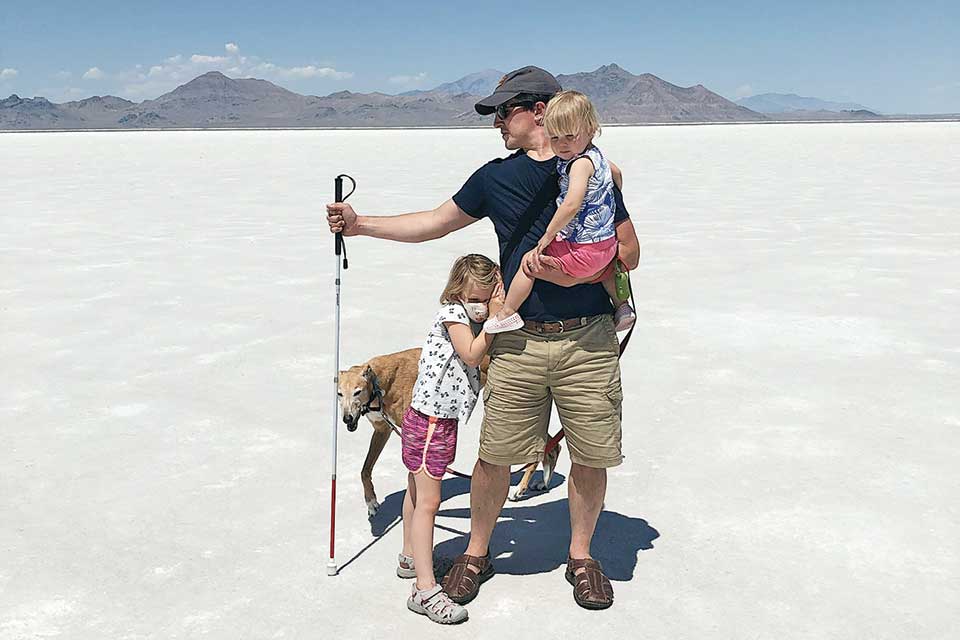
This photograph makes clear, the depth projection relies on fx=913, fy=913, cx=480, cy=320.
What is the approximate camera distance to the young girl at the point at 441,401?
4.31 meters

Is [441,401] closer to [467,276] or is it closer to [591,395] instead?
[467,276]

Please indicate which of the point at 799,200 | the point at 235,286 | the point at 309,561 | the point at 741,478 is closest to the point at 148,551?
the point at 309,561

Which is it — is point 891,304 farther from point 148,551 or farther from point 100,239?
point 100,239

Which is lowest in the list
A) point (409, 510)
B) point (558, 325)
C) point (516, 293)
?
point (409, 510)

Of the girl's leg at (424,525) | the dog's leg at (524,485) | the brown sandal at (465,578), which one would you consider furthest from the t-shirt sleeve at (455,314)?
the dog's leg at (524,485)

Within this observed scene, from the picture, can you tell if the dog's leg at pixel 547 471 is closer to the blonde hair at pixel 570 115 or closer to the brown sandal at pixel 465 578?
the brown sandal at pixel 465 578

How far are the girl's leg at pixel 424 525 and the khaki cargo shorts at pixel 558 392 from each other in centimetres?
32

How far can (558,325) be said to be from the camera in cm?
425

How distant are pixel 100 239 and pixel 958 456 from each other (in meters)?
14.0

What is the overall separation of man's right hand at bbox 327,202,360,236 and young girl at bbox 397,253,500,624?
622mm

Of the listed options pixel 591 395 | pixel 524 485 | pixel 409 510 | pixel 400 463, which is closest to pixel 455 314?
pixel 591 395

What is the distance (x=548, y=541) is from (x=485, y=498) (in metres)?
0.83

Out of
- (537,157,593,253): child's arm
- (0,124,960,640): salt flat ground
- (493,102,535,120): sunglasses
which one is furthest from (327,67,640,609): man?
(0,124,960,640): salt flat ground

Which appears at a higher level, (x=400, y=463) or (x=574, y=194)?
(x=574, y=194)
